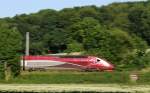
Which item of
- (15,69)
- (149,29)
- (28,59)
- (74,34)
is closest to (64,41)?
(74,34)

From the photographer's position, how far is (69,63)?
7756 cm

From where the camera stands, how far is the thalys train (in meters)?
75.1

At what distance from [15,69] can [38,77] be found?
3914mm

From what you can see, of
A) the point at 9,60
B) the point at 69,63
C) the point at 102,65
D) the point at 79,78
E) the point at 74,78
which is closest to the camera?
the point at 79,78

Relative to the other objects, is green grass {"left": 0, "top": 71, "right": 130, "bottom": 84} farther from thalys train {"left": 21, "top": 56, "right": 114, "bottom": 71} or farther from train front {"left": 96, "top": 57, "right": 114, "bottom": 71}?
train front {"left": 96, "top": 57, "right": 114, "bottom": 71}

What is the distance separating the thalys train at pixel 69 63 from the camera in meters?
75.1

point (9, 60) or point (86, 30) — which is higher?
point (86, 30)

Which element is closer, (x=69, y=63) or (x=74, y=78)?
(x=74, y=78)

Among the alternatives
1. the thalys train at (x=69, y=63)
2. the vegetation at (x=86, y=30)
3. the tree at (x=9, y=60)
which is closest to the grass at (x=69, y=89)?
the tree at (x=9, y=60)

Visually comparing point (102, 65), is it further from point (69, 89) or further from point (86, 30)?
point (86, 30)

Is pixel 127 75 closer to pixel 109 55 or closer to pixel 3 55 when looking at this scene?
pixel 3 55

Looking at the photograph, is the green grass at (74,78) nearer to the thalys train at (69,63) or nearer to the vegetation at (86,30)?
the thalys train at (69,63)

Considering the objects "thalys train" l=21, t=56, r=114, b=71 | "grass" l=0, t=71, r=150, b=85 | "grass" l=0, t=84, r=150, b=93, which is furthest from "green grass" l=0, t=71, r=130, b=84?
"thalys train" l=21, t=56, r=114, b=71

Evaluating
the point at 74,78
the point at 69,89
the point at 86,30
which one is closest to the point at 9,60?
the point at 74,78
